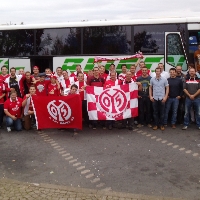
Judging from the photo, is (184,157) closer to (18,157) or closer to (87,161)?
(87,161)

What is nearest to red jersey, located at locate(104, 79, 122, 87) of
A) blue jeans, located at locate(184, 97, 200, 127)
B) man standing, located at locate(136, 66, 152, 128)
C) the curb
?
man standing, located at locate(136, 66, 152, 128)

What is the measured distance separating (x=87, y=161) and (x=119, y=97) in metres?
2.86

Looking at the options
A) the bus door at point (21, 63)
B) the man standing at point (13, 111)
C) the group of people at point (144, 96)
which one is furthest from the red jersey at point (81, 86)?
the bus door at point (21, 63)

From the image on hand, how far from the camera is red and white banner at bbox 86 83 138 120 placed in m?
9.07

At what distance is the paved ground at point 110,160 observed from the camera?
556 centimetres

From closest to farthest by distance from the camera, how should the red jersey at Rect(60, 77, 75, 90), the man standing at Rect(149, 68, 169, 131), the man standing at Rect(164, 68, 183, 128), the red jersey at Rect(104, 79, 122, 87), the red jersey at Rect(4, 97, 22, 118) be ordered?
the man standing at Rect(149, 68, 169, 131) < the man standing at Rect(164, 68, 183, 128) < the red jersey at Rect(104, 79, 122, 87) < the red jersey at Rect(4, 97, 22, 118) < the red jersey at Rect(60, 77, 75, 90)

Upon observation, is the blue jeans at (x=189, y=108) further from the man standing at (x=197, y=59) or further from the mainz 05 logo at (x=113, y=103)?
the man standing at (x=197, y=59)

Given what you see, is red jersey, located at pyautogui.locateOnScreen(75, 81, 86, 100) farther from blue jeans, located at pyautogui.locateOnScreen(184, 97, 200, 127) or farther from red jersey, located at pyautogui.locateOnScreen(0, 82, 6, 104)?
blue jeans, located at pyautogui.locateOnScreen(184, 97, 200, 127)

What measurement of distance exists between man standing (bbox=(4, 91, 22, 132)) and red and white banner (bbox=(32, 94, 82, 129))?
589 millimetres

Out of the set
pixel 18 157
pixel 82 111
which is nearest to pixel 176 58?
pixel 82 111

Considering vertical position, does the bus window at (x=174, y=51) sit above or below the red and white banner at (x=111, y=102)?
above

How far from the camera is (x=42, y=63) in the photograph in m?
12.7

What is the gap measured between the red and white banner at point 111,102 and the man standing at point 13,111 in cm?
216

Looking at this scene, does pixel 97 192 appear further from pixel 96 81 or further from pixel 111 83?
pixel 96 81
